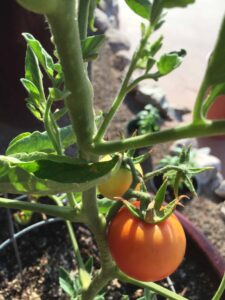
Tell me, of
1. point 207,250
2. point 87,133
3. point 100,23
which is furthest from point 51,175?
point 100,23

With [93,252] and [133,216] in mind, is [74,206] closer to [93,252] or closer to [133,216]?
[133,216]

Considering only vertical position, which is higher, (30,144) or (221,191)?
(30,144)

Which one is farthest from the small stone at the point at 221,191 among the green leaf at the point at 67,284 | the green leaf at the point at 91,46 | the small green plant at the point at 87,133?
the green leaf at the point at 91,46

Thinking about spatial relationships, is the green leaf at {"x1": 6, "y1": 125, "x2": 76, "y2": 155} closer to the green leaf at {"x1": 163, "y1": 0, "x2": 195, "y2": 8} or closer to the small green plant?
the small green plant

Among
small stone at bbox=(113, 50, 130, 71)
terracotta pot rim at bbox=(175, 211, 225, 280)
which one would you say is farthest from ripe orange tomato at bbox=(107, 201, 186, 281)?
small stone at bbox=(113, 50, 130, 71)

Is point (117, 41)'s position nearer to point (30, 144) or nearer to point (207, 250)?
point (207, 250)

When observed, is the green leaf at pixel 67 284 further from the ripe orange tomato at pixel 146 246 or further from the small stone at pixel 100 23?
the small stone at pixel 100 23
